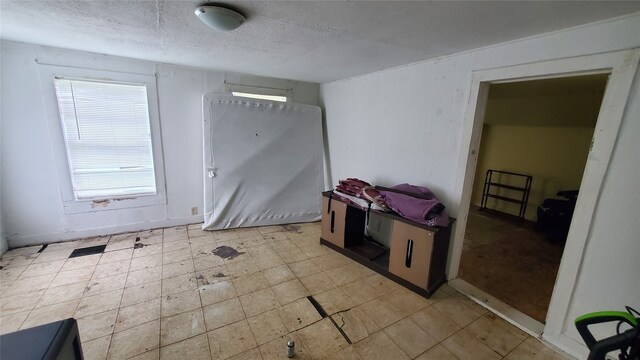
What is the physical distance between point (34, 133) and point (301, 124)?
2.93m

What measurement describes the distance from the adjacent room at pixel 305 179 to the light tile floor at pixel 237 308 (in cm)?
2

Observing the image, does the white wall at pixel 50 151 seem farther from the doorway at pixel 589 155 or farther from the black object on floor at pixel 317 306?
the doorway at pixel 589 155

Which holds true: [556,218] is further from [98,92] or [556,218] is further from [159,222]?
[98,92]

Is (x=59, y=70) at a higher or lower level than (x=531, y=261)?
higher

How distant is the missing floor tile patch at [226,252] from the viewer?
278cm

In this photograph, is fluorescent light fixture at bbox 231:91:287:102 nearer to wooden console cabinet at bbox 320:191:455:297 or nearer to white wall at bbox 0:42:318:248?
white wall at bbox 0:42:318:248

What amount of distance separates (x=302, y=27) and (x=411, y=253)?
198cm

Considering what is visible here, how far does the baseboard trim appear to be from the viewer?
2.80 meters

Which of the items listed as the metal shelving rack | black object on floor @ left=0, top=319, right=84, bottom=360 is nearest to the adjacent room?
black object on floor @ left=0, top=319, right=84, bottom=360

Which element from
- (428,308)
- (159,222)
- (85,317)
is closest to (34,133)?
(159,222)

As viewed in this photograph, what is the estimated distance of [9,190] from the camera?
2.66 m

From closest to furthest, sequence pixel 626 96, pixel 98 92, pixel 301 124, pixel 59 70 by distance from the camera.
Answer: pixel 626 96 → pixel 59 70 → pixel 98 92 → pixel 301 124

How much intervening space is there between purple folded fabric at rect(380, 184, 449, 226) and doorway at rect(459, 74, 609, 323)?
0.94 metres

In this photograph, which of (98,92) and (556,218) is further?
(556,218)
